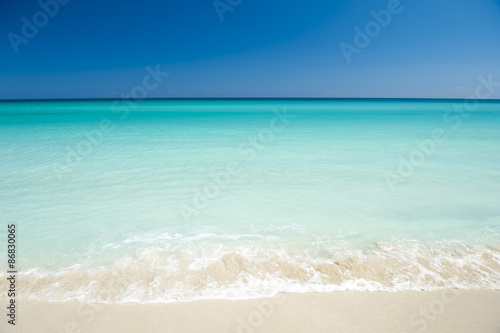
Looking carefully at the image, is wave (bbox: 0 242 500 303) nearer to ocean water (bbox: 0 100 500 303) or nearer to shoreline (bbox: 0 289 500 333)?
ocean water (bbox: 0 100 500 303)

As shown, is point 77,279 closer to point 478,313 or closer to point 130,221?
point 130,221

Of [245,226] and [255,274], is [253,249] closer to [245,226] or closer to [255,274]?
[255,274]

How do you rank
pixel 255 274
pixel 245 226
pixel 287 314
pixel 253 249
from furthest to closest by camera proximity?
pixel 245 226
pixel 253 249
pixel 255 274
pixel 287 314

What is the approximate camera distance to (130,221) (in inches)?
193

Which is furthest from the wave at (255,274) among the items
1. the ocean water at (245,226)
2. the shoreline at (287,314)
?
the shoreline at (287,314)

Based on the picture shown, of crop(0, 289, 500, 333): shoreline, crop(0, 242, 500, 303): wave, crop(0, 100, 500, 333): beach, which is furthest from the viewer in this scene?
crop(0, 242, 500, 303): wave

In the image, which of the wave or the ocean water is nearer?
the wave

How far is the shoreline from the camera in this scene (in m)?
2.68

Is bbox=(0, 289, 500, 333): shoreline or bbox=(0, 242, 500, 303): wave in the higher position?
bbox=(0, 242, 500, 303): wave

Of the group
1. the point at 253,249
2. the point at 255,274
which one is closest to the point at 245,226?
the point at 253,249

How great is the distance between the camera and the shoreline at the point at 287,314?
8.78ft

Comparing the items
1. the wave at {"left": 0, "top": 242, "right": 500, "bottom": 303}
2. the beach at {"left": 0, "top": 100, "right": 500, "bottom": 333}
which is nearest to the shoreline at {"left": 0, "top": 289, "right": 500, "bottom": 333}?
the beach at {"left": 0, "top": 100, "right": 500, "bottom": 333}

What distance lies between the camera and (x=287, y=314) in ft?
9.34

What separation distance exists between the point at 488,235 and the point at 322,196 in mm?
2807
